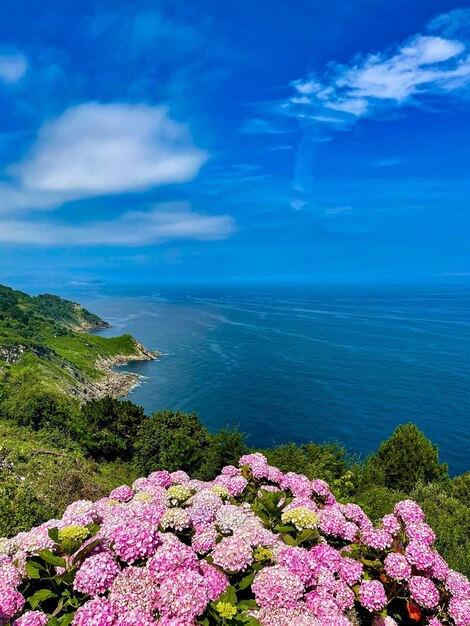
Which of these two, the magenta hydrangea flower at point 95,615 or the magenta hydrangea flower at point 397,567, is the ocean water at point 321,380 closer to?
the magenta hydrangea flower at point 397,567

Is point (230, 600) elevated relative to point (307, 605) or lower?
elevated

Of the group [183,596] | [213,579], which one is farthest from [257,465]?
[183,596]

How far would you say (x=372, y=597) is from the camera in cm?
473

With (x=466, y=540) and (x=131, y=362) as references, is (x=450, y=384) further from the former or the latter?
(x=131, y=362)

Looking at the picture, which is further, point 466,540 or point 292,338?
point 292,338

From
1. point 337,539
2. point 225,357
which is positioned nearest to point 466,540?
point 337,539

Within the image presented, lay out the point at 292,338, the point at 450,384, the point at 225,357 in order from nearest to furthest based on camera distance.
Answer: the point at 450,384, the point at 225,357, the point at 292,338

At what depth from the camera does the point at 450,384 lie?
77250 millimetres

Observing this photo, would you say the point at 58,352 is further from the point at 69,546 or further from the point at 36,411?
the point at 69,546

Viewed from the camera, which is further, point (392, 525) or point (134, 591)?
point (392, 525)

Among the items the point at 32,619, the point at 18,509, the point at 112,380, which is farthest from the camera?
the point at 112,380

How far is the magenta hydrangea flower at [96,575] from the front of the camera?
401 cm

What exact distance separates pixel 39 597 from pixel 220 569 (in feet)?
6.88

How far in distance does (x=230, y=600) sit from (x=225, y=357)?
98442 mm
